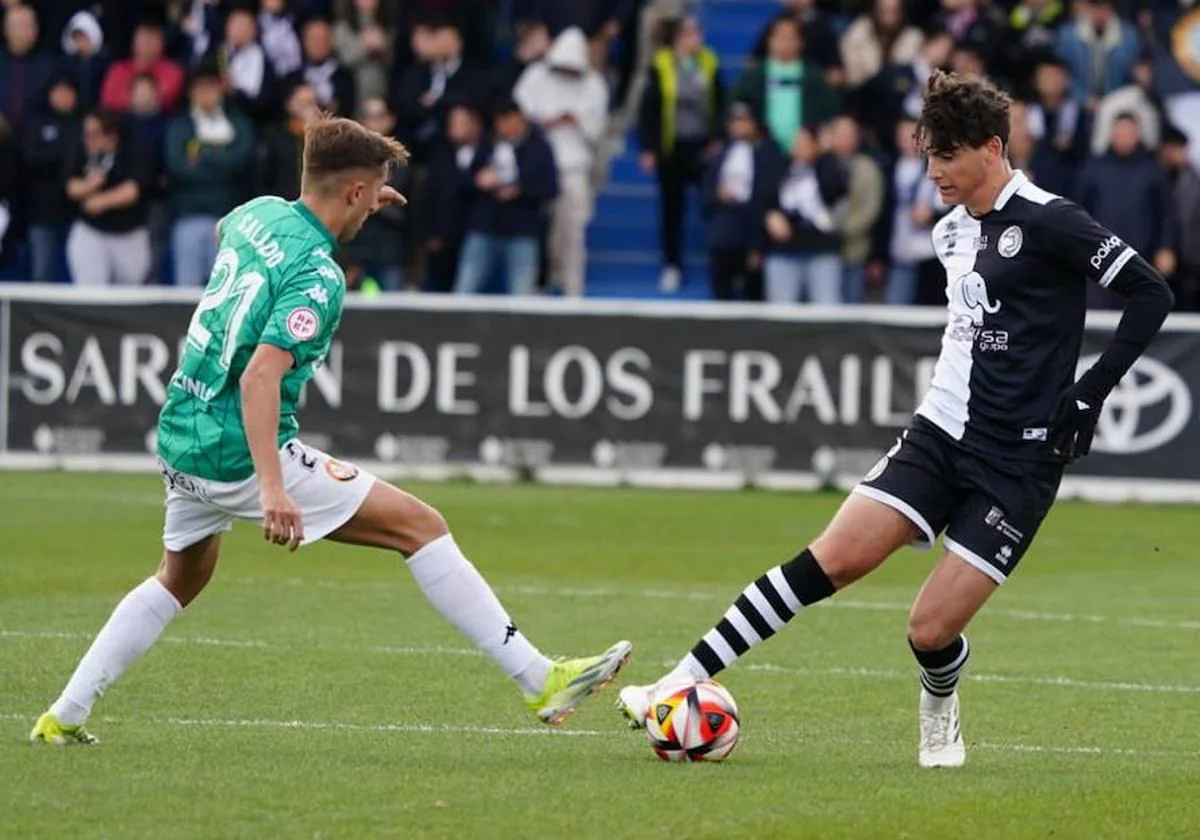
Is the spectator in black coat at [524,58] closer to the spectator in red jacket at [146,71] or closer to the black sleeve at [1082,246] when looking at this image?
the spectator in red jacket at [146,71]

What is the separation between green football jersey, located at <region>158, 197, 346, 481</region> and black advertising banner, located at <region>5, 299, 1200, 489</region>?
496 inches

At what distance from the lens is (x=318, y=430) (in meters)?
20.9

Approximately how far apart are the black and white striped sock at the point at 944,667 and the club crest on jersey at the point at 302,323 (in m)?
2.28

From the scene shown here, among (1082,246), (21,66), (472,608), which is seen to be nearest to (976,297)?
(1082,246)

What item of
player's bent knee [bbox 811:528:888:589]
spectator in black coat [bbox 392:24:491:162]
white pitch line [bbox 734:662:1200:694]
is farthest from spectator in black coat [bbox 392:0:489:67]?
player's bent knee [bbox 811:528:888:589]

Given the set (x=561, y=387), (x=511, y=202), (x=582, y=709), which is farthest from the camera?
(x=511, y=202)

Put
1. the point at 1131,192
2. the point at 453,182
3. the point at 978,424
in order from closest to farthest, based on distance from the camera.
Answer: the point at 978,424 → the point at 1131,192 → the point at 453,182

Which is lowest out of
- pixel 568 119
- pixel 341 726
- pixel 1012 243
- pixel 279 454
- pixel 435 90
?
pixel 568 119

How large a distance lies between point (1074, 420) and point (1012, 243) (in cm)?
66

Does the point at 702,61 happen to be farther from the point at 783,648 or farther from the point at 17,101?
the point at 783,648

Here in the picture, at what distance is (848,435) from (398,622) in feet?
27.9

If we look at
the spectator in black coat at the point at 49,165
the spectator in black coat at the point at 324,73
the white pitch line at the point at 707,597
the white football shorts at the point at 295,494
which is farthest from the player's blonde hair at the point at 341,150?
the spectator in black coat at the point at 49,165

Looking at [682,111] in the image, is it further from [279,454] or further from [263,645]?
[279,454]

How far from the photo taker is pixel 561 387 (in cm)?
2077
